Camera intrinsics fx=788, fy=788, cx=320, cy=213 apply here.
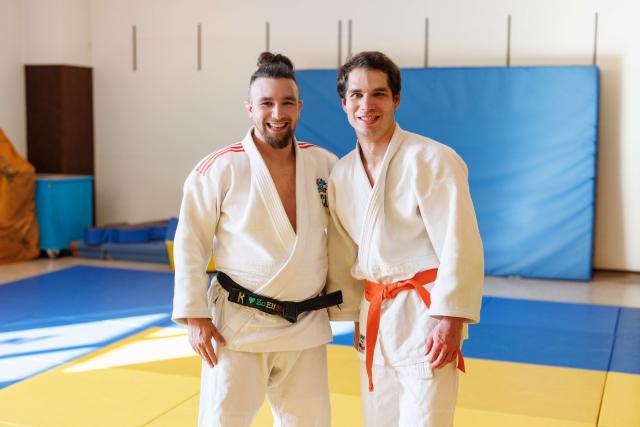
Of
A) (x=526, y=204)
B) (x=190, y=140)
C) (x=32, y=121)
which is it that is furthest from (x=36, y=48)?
(x=526, y=204)

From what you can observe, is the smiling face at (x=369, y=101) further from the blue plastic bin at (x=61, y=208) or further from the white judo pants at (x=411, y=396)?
the blue plastic bin at (x=61, y=208)

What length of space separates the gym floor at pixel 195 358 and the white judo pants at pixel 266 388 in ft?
3.34

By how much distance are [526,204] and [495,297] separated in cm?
128

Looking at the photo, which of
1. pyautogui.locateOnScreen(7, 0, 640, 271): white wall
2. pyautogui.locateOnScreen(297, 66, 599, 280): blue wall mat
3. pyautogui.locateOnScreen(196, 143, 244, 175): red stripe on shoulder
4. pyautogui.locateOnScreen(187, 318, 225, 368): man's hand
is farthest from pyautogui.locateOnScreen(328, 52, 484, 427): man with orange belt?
pyautogui.locateOnScreen(7, 0, 640, 271): white wall

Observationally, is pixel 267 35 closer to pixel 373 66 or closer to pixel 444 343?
pixel 373 66

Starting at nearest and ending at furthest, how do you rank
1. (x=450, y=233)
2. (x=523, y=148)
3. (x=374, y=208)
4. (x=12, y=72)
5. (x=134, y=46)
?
(x=450, y=233) → (x=374, y=208) → (x=523, y=148) → (x=12, y=72) → (x=134, y=46)

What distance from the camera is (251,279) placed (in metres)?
2.55

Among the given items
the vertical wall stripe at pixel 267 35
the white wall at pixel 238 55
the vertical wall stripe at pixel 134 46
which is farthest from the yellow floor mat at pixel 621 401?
the vertical wall stripe at pixel 134 46

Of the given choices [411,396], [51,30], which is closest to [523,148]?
[411,396]

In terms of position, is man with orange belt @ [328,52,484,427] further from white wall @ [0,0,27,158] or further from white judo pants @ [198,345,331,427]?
white wall @ [0,0,27,158]

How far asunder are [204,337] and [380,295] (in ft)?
1.89

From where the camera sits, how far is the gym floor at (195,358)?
374 centimetres

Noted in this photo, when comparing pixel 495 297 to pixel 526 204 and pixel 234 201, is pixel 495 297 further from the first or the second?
pixel 234 201

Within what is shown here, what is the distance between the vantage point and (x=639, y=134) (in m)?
7.40
